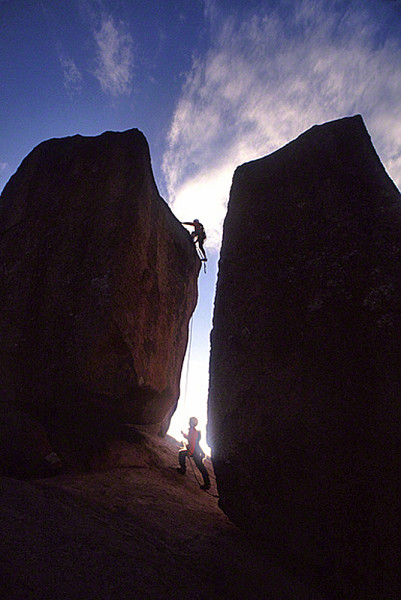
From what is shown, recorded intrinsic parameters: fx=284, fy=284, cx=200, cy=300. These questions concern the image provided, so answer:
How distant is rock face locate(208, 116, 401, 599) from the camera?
2625 mm

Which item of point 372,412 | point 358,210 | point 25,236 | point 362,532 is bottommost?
point 362,532

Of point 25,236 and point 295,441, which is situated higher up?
point 25,236

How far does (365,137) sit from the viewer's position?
14.5 ft

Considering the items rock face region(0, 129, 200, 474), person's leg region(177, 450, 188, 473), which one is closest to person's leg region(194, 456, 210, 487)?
person's leg region(177, 450, 188, 473)

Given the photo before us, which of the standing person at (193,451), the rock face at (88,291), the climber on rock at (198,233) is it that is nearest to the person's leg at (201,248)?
the climber on rock at (198,233)

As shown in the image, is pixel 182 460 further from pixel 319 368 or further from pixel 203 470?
pixel 319 368

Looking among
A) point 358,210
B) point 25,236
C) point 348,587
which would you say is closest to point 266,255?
point 358,210

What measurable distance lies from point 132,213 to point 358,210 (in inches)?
154

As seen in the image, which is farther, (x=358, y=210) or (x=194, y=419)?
(x=194, y=419)

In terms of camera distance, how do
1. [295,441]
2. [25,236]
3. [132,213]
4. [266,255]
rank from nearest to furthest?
[295,441], [266,255], [132,213], [25,236]

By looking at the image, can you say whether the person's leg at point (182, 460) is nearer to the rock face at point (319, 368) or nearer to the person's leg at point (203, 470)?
the person's leg at point (203, 470)

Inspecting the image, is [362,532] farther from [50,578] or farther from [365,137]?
[365,137]

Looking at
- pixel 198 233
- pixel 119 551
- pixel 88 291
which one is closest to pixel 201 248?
pixel 198 233

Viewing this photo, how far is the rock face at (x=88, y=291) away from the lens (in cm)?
471
